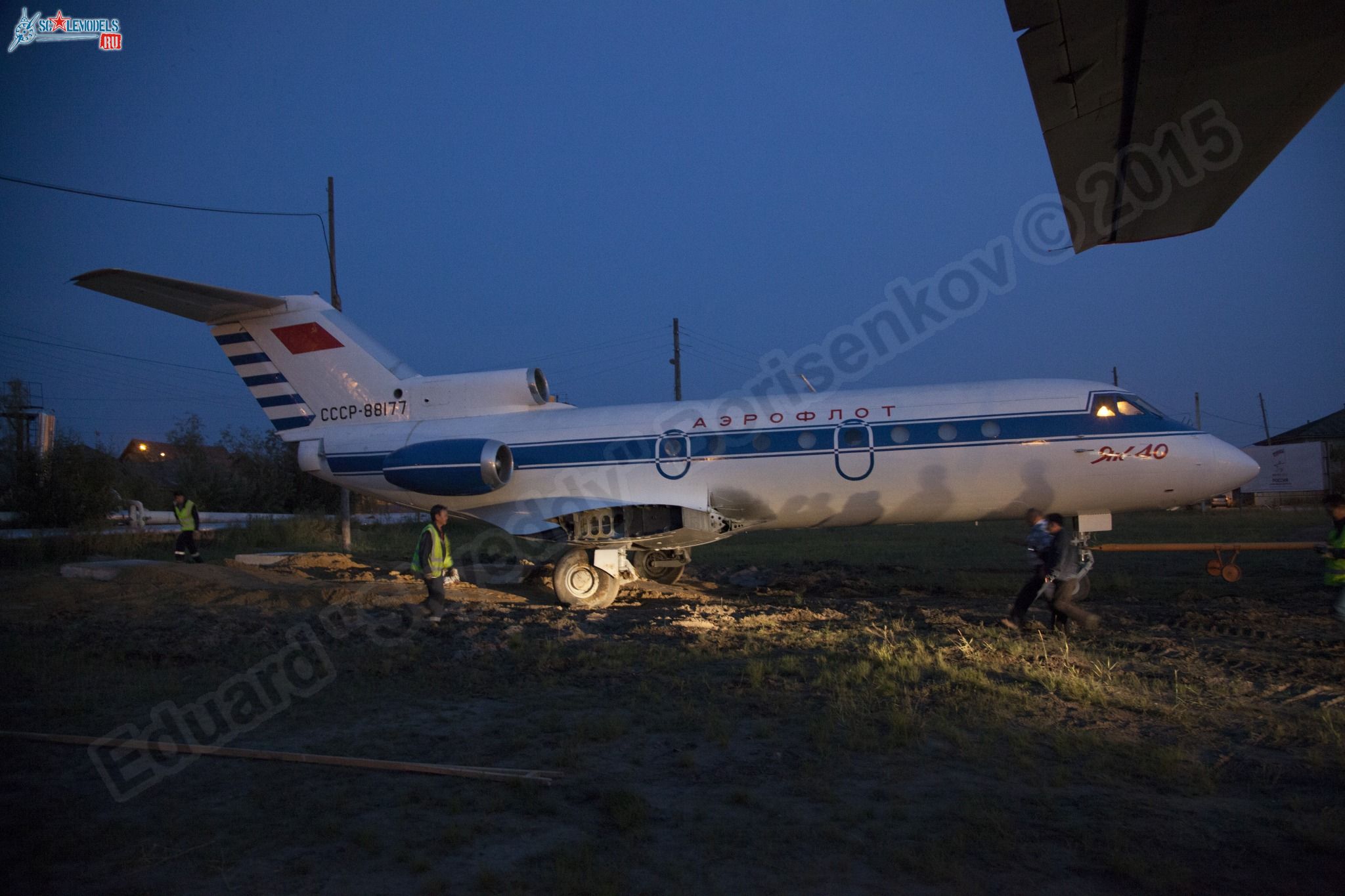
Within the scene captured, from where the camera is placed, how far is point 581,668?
25.1 ft

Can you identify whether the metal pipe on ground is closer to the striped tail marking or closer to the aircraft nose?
the striped tail marking

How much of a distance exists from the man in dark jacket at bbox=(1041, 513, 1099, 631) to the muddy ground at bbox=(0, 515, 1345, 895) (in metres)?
0.45

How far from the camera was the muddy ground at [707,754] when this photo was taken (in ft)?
11.8

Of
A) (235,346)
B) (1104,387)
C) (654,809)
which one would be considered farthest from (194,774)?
(1104,387)

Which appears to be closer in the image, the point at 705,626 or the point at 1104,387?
the point at 705,626

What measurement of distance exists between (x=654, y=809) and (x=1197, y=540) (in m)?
23.9

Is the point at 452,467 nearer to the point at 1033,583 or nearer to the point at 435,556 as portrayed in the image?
the point at 435,556

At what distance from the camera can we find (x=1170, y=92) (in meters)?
4.28

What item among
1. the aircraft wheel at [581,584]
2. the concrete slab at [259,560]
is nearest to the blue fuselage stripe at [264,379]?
the concrete slab at [259,560]

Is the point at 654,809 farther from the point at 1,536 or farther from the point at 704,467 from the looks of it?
the point at 1,536

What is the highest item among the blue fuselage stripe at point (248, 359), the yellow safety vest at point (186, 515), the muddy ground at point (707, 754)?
the blue fuselage stripe at point (248, 359)

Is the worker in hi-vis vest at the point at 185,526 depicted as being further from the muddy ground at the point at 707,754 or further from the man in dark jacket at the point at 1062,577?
the man in dark jacket at the point at 1062,577

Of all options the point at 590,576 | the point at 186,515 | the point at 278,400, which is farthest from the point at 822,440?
the point at 186,515

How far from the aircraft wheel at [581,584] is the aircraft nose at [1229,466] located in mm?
8642
